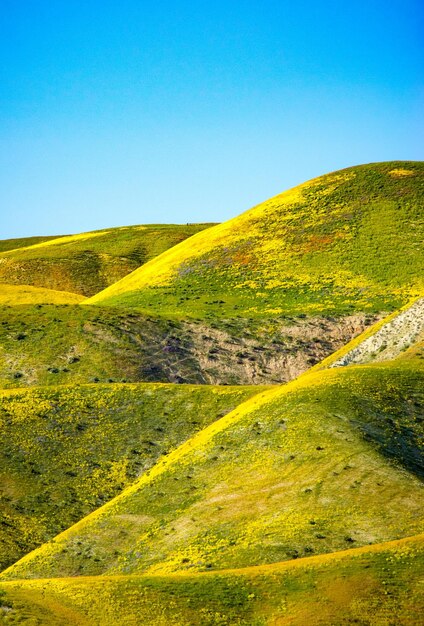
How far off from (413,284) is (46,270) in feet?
258

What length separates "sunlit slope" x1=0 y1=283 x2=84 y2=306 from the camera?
128 m

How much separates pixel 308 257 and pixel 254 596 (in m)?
94.6

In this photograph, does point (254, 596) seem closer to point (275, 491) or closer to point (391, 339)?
point (275, 491)

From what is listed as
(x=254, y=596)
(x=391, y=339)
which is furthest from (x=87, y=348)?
(x=254, y=596)

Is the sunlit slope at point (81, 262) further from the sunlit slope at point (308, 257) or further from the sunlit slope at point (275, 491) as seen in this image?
the sunlit slope at point (275, 491)

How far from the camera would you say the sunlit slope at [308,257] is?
11475 cm

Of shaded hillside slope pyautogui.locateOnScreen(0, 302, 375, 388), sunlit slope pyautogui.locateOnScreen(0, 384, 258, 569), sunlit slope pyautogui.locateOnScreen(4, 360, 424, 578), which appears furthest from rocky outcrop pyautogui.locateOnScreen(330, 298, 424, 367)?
sunlit slope pyautogui.locateOnScreen(4, 360, 424, 578)

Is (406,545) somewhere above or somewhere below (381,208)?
below

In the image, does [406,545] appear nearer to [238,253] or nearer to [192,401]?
[192,401]

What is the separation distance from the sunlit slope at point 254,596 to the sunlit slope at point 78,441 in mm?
16396

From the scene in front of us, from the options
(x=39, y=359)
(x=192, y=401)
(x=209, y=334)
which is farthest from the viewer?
(x=209, y=334)

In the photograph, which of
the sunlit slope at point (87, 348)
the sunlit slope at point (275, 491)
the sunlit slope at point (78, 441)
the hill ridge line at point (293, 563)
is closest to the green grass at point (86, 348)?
the sunlit slope at point (87, 348)

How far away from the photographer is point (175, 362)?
94.5 meters

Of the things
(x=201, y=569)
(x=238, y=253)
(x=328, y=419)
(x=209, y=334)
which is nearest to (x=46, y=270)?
(x=238, y=253)
